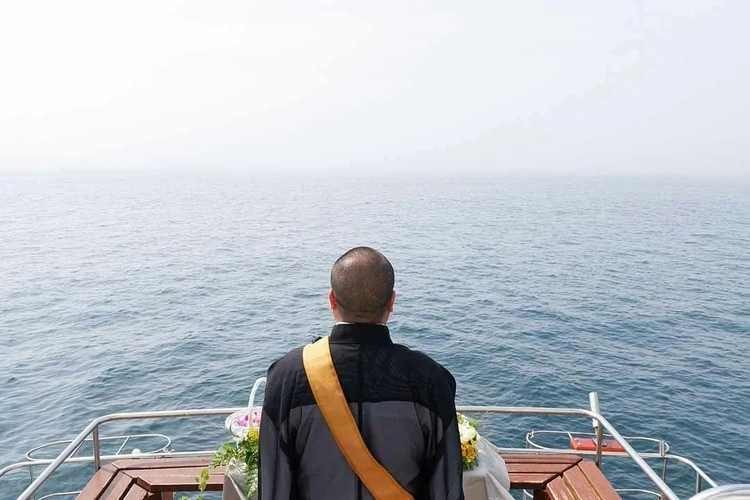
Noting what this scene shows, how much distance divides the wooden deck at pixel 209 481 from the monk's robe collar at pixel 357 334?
11.8 ft

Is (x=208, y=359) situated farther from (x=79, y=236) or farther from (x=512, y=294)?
(x=79, y=236)

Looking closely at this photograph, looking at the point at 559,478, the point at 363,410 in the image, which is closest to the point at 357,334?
the point at 363,410

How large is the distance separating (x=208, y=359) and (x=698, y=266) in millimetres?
43374

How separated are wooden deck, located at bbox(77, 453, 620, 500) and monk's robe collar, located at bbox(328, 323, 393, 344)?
3.61m

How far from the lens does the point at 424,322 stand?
1330 inches

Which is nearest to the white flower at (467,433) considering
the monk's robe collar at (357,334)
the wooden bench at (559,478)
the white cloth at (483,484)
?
the white cloth at (483,484)

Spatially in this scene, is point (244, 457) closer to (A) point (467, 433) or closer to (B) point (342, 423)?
(A) point (467, 433)

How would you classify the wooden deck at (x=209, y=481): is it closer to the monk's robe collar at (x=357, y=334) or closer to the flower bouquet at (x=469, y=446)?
the flower bouquet at (x=469, y=446)

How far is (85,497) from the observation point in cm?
566

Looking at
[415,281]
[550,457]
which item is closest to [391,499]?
[550,457]

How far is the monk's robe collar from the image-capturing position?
285 cm

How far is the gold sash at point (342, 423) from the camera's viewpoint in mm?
2748

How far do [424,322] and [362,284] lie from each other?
1232 inches

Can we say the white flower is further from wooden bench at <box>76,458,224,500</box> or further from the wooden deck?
wooden bench at <box>76,458,224,500</box>
